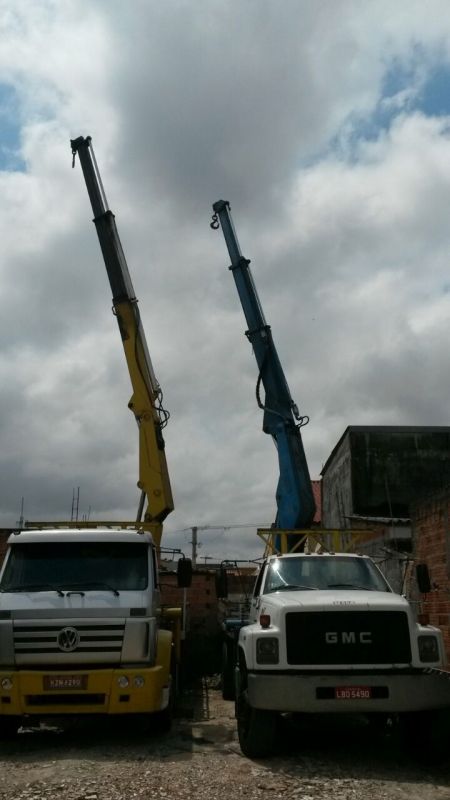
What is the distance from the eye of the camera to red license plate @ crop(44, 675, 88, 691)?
309 inches

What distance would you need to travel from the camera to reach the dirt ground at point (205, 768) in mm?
6340

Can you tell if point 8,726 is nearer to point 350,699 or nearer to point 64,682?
point 64,682

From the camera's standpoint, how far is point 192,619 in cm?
1725

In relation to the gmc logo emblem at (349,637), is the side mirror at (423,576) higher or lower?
higher

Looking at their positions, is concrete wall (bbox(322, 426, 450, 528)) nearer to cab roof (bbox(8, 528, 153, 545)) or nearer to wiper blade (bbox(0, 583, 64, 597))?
cab roof (bbox(8, 528, 153, 545))

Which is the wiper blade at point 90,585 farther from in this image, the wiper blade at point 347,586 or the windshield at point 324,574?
the wiper blade at point 347,586

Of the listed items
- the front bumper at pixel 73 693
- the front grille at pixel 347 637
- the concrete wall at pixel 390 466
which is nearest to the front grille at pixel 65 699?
the front bumper at pixel 73 693

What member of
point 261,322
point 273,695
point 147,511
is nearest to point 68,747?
point 273,695

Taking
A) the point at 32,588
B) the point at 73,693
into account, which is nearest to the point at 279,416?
the point at 32,588

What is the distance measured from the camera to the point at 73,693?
787 cm

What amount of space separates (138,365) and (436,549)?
598 cm

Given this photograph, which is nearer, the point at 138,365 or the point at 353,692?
the point at 353,692

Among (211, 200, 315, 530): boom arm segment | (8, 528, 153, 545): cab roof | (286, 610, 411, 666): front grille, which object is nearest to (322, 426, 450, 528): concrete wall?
(211, 200, 315, 530): boom arm segment

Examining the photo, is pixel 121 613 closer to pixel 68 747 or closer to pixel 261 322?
pixel 68 747
